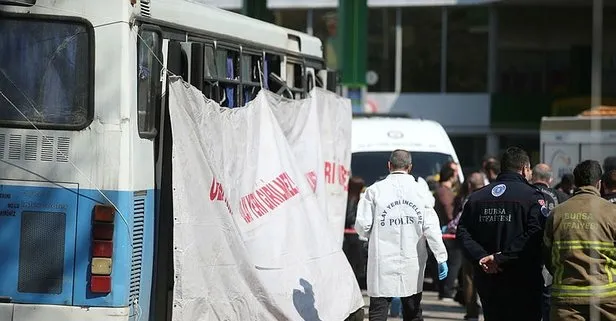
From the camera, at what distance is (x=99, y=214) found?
28.0ft

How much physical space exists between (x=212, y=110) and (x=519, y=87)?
32658mm

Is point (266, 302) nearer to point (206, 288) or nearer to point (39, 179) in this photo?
point (206, 288)

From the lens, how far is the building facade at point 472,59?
40781mm

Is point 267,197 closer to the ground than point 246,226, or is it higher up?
higher up

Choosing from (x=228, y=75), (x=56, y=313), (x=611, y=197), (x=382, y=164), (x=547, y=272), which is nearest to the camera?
(x=56, y=313)

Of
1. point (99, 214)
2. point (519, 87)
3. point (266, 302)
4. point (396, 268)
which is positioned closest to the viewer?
point (99, 214)

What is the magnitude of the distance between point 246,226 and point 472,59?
32511 mm

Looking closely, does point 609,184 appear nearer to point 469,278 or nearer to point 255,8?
point 469,278

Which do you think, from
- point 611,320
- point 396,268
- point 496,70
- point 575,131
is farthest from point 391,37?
point 611,320

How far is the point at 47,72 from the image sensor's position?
28.2ft

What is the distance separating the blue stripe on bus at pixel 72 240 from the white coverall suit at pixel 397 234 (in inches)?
114

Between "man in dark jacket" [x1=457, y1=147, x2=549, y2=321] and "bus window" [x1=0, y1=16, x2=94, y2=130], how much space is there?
9.92ft

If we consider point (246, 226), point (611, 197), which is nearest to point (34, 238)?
point (246, 226)

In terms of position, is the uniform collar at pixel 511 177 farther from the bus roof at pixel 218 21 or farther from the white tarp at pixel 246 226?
the bus roof at pixel 218 21
